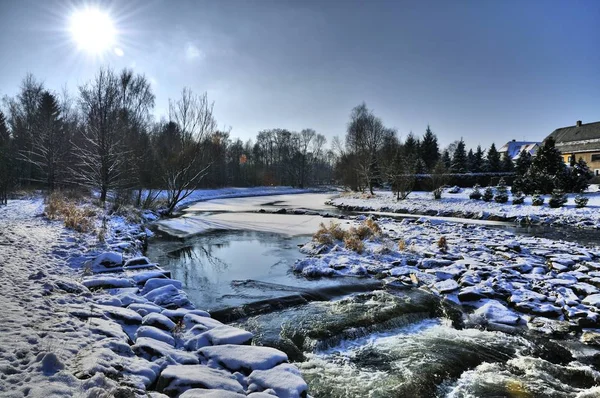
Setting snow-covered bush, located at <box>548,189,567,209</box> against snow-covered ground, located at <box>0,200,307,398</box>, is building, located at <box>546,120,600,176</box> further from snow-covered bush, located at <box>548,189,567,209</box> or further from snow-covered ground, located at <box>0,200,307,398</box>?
snow-covered ground, located at <box>0,200,307,398</box>

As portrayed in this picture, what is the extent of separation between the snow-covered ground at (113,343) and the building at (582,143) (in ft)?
154

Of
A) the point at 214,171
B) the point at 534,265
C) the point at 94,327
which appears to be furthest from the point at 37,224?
the point at 214,171

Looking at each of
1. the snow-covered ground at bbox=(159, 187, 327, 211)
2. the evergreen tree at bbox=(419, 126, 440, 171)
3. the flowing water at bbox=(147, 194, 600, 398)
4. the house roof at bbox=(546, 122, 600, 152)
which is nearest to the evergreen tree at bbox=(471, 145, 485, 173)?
the evergreen tree at bbox=(419, 126, 440, 171)

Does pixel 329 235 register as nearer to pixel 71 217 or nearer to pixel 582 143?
pixel 71 217

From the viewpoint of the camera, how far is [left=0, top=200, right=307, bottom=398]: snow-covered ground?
296 centimetres

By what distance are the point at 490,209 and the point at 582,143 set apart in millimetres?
29746

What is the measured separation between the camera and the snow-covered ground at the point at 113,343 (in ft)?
9.71

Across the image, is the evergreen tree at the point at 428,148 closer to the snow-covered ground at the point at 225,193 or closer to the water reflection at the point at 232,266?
the snow-covered ground at the point at 225,193

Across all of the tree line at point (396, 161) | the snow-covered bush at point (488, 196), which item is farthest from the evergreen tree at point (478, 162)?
the snow-covered bush at point (488, 196)

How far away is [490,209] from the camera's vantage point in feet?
73.7

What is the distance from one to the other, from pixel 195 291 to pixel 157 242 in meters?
6.60

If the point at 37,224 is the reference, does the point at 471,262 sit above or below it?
below

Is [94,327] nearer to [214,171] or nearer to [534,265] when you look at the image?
[534,265]

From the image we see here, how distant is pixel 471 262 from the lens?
9750mm
